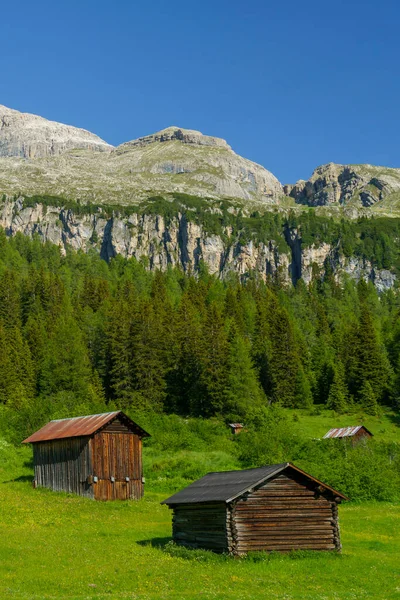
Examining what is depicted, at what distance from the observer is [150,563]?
32812 millimetres

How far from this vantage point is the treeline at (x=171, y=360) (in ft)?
333

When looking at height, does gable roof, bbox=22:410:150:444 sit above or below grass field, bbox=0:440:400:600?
above

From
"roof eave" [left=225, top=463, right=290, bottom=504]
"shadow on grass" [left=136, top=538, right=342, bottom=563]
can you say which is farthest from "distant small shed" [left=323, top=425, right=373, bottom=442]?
"shadow on grass" [left=136, top=538, right=342, bottom=563]

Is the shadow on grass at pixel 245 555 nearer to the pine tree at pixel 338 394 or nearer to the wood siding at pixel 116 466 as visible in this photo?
the wood siding at pixel 116 466

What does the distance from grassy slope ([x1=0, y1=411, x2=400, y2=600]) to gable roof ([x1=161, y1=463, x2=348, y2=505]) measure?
2.78 metres

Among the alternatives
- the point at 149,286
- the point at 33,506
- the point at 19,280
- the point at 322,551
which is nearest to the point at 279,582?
the point at 322,551

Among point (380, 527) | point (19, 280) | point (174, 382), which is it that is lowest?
point (380, 527)

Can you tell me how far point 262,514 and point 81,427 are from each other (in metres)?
26.2

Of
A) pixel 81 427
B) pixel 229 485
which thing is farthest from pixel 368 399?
pixel 229 485

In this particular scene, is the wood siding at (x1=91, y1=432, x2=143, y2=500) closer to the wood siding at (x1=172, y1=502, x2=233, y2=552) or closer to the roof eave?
the wood siding at (x1=172, y1=502, x2=233, y2=552)

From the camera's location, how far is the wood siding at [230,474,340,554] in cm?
3584

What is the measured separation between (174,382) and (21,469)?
44698 millimetres

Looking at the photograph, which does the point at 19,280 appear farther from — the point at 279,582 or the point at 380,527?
the point at 279,582

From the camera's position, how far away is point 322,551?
37031mm
